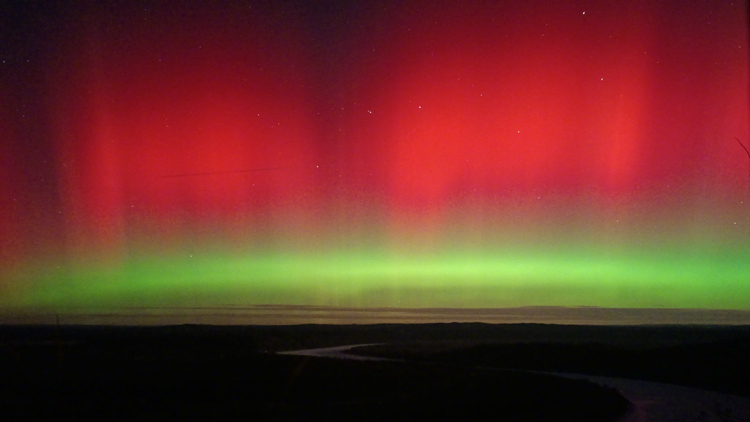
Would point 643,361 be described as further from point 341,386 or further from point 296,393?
point 296,393

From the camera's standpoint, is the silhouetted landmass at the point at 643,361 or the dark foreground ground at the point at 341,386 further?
the silhouetted landmass at the point at 643,361

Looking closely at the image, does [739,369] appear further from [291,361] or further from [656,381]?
[291,361]

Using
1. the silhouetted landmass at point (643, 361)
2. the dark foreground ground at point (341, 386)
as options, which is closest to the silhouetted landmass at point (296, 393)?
the dark foreground ground at point (341, 386)

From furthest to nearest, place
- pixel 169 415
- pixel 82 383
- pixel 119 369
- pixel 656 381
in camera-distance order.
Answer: pixel 119 369 → pixel 656 381 → pixel 82 383 → pixel 169 415

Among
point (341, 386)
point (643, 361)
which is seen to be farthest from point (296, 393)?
point (643, 361)

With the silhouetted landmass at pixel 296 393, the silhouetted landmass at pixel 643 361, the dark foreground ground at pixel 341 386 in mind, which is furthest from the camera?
the silhouetted landmass at pixel 643 361

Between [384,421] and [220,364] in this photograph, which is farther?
[220,364]

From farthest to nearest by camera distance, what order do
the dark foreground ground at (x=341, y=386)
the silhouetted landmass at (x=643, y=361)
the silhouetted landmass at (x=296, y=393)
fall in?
1. the silhouetted landmass at (x=643, y=361)
2. the dark foreground ground at (x=341, y=386)
3. the silhouetted landmass at (x=296, y=393)

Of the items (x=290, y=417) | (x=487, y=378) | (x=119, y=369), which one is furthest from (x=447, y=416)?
(x=119, y=369)

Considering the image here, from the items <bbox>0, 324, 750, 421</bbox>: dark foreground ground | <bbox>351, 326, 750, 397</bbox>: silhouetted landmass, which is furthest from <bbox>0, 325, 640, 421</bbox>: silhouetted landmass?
<bbox>351, 326, 750, 397</bbox>: silhouetted landmass

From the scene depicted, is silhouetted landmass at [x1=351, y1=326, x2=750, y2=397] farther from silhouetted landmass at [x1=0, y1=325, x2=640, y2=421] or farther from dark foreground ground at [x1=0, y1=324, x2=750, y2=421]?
silhouetted landmass at [x1=0, y1=325, x2=640, y2=421]

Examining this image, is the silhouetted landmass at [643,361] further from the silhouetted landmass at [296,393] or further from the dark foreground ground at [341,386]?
the silhouetted landmass at [296,393]
